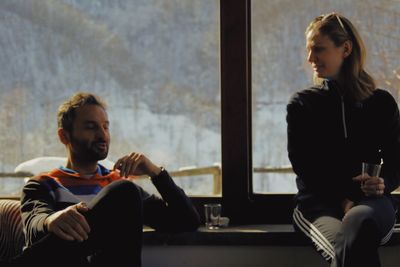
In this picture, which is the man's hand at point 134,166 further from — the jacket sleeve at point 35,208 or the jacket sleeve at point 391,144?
the jacket sleeve at point 391,144

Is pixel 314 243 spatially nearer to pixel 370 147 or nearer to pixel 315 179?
pixel 315 179

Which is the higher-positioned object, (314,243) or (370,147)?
(370,147)

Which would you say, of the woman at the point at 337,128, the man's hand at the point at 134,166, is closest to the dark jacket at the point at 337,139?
the woman at the point at 337,128

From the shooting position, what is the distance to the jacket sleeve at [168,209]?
104 inches

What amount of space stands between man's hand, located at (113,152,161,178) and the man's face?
0.23 feet

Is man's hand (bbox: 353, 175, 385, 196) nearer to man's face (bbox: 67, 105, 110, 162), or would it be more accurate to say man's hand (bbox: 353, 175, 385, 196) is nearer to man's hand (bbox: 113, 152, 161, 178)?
man's hand (bbox: 113, 152, 161, 178)

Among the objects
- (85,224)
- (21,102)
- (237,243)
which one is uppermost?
(21,102)

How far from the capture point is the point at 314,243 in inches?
98.7

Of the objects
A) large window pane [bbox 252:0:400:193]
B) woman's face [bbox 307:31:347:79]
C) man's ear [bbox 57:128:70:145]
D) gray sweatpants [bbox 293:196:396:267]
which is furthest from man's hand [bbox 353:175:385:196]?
man's ear [bbox 57:128:70:145]

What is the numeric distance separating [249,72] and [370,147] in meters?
0.62

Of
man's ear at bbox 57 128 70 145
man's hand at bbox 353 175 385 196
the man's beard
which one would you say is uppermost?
man's ear at bbox 57 128 70 145

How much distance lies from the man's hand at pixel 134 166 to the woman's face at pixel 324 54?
0.71 meters

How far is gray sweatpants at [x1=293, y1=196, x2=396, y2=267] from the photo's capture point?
2240mm

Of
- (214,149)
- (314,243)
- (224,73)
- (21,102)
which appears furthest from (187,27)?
(314,243)
